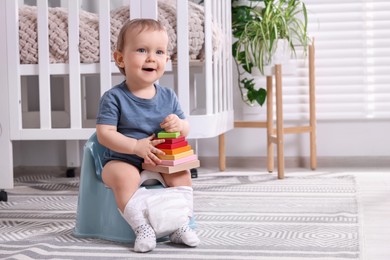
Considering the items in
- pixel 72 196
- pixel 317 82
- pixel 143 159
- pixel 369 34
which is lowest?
pixel 72 196

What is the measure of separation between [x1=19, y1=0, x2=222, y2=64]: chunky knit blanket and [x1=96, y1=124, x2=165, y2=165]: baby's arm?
658 mm

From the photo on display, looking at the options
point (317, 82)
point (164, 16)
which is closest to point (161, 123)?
point (164, 16)

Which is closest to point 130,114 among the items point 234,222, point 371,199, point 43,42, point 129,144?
point 129,144

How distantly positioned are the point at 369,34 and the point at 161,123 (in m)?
1.72

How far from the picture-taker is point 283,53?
277 cm

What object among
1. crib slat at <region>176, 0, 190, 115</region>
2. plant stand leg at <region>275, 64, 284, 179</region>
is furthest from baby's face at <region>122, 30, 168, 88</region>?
plant stand leg at <region>275, 64, 284, 179</region>

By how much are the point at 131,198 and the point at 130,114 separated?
0.67ft

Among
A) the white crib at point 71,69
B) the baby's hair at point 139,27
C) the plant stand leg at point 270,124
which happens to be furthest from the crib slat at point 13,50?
the plant stand leg at point 270,124

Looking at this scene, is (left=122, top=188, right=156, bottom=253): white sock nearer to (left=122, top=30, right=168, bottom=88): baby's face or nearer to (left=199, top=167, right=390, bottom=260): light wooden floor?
(left=122, top=30, right=168, bottom=88): baby's face

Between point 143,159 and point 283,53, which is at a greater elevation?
point 283,53

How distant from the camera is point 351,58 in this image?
3.02 meters

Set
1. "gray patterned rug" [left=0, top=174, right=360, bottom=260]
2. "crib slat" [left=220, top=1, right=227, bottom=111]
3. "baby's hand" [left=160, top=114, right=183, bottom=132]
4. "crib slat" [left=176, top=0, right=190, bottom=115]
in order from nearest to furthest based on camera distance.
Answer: "gray patterned rug" [left=0, top=174, right=360, bottom=260]
"baby's hand" [left=160, top=114, right=183, bottom=132]
"crib slat" [left=176, top=0, right=190, bottom=115]
"crib slat" [left=220, top=1, right=227, bottom=111]

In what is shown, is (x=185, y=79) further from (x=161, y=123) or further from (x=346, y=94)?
(x=346, y=94)

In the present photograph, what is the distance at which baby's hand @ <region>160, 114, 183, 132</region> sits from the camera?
5.04ft
